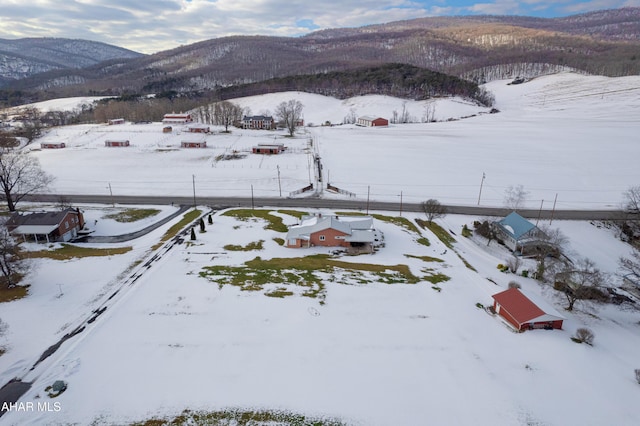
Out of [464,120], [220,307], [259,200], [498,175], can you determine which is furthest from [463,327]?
[464,120]

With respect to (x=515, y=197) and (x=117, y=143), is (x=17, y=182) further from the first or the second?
(x=515, y=197)

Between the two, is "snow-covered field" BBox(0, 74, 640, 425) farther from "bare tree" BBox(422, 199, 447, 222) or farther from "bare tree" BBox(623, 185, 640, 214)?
"bare tree" BBox(623, 185, 640, 214)

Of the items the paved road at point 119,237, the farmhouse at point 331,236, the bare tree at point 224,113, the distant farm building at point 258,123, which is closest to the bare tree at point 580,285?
the farmhouse at point 331,236

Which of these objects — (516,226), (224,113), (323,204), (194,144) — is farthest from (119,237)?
(224,113)

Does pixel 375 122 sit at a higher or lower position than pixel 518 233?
higher

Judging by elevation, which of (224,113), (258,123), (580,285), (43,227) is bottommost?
(580,285)

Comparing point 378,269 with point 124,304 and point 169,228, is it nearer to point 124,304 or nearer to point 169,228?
point 124,304

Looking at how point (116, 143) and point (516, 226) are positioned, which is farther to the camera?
point (116, 143)
